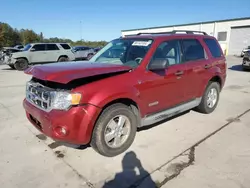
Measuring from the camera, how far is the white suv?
14.3m

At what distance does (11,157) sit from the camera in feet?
10.6

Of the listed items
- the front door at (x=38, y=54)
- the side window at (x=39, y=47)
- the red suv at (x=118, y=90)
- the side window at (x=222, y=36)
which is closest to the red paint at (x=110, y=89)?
the red suv at (x=118, y=90)

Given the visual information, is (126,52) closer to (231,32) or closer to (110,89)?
(110,89)

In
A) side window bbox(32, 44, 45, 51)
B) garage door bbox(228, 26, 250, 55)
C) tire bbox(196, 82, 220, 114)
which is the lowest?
tire bbox(196, 82, 220, 114)

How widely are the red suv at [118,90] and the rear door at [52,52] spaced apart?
38.7 ft

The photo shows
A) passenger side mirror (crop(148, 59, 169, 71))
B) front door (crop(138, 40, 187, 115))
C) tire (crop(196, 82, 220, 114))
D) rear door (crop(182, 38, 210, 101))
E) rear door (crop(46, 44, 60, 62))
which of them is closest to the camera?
passenger side mirror (crop(148, 59, 169, 71))

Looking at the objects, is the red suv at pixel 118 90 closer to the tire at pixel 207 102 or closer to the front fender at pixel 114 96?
the front fender at pixel 114 96

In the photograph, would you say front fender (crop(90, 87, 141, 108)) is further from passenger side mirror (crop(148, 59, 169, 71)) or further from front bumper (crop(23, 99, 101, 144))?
passenger side mirror (crop(148, 59, 169, 71))

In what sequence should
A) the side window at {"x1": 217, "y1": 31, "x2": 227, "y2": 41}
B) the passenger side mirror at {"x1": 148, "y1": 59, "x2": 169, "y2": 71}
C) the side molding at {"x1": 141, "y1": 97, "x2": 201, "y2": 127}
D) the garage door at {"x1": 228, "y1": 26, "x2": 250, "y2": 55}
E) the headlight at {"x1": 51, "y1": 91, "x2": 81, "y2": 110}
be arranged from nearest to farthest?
1. the headlight at {"x1": 51, "y1": 91, "x2": 81, "y2": 110}
2. the passenger side mirror at {"x1": 148, "y1": 59, "x2": 169, "y2": 71}
3. the side molding at {"x1": 141, "y1": 97, "x2": 201, "y2": 127}
4. the garage door at {"x1": 228, "y1": 26, "x2": 250, "y2": 55}
5. the side window at {"x1": 217, "y1": 31, "x2": 227, "y2": 41}

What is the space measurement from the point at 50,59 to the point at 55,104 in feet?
44.1

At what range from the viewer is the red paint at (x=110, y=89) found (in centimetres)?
280

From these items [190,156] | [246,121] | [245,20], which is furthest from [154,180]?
[245,20]

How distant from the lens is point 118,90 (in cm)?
304

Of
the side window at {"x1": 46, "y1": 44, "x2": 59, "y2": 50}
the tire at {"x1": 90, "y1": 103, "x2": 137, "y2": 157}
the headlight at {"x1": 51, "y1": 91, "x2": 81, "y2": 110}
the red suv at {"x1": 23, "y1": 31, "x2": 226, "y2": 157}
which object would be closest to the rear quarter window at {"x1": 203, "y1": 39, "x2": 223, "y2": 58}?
the red suv at {"x1": 23, "y1": 31, "x2": 226, "y2": 157}
